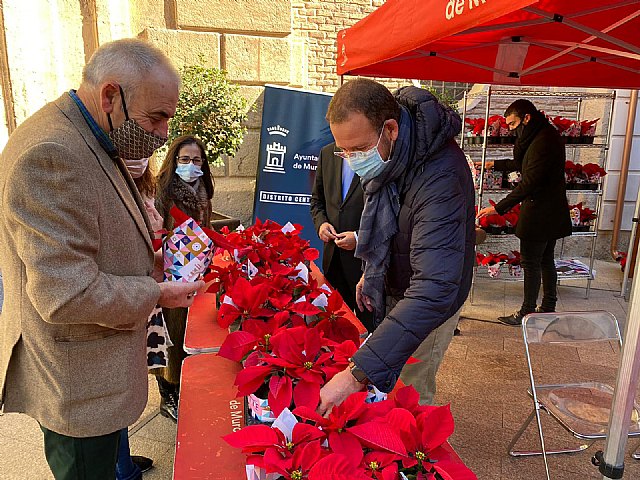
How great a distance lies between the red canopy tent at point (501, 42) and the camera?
218 centimetres

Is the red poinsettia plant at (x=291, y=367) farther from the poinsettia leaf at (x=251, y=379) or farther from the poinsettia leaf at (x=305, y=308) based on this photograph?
the poinsettia leaf at (x=305, y=308)

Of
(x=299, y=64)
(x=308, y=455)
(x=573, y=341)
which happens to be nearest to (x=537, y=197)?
(x=573, y=341)

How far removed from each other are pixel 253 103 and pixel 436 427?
458 cm

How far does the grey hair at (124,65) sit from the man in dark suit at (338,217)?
150 centimetres

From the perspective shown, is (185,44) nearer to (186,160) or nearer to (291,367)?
(186,160)

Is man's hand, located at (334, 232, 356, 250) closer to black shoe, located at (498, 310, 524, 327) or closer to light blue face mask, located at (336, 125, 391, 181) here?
light blue face mask, located at (336, 125, 391, 181)

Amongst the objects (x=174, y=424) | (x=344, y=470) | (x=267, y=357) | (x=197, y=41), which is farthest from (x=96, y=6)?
(x=344, y=470)

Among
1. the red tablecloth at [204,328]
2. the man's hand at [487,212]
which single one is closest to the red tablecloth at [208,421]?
the red tablecloth at [204,328]

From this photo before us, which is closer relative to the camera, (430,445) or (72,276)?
(430,445)

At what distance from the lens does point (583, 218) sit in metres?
5.39

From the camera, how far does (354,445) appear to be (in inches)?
37.3

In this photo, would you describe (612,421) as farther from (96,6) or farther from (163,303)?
(96,6)

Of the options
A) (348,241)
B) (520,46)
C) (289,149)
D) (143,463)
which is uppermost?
(520,46)

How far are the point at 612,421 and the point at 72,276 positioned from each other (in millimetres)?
1576
